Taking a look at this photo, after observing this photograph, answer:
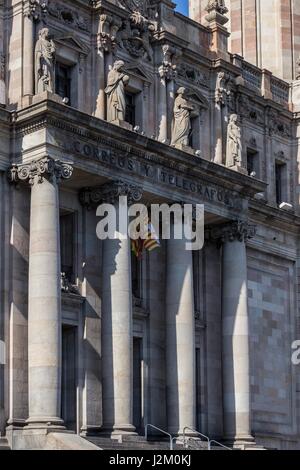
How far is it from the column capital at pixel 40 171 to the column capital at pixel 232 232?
1013 centimetres

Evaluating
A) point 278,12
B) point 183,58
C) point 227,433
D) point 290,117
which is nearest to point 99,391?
point 227,433

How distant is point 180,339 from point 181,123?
8520 millimetres

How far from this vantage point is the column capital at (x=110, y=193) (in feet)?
144

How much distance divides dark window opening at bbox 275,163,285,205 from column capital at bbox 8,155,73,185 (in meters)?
17.3

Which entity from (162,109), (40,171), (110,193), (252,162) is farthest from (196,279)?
(40,171)

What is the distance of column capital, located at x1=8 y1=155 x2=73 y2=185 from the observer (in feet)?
134

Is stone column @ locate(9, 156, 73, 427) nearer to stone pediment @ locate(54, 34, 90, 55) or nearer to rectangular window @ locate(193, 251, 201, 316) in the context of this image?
stone pediment @ locate(54, 34, 90, 55)

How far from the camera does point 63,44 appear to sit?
Answer: 4447 cm

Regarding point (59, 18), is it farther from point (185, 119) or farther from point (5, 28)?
point (185, 119)

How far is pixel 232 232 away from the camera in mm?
49531

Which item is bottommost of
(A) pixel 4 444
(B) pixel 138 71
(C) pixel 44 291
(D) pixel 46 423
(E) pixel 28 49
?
(A) pixel 4 444

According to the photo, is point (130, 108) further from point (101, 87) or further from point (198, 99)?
point (198, 99)

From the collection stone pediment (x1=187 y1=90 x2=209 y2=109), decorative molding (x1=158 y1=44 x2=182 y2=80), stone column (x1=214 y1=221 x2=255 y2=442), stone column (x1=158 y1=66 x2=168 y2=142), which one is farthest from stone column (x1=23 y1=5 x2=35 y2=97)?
stone column (x1=214 y1=221 x2=255 y2=442)

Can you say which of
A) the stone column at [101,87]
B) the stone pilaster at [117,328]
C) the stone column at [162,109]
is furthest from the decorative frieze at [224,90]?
the stone pilaster at [117,328]
